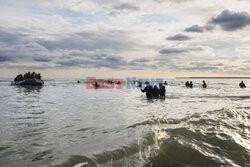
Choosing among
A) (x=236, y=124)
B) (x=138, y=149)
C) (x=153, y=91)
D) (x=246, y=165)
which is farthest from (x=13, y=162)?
(x=153, y=91)

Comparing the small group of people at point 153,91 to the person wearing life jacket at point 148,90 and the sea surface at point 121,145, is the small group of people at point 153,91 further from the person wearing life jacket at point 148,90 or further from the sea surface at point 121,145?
the sea surface at point 121,145

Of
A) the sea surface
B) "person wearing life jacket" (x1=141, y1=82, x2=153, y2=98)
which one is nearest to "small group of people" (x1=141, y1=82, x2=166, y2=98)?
"person wearing life jacket" (x1=141, y1=82, x2=153, y2=98)

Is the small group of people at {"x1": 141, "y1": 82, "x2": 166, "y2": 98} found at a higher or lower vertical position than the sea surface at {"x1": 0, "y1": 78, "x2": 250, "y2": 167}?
higher

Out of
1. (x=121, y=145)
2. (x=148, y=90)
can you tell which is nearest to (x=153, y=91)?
(x=148, y=90)

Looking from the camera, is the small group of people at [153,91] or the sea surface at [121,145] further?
the small group of people at [153,91]

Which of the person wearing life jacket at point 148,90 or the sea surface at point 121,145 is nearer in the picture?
the sea surface at point 121,145

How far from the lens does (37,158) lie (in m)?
4.17

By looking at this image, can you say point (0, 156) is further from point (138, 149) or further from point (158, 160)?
point (158, 160)

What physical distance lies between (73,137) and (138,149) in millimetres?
2412

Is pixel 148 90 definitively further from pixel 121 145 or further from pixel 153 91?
pixel 121 145

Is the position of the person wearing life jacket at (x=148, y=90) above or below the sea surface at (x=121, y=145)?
above

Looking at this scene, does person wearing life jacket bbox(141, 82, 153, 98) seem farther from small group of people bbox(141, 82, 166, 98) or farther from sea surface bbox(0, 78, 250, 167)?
sea surface bbox(0, 78, 250, 167)

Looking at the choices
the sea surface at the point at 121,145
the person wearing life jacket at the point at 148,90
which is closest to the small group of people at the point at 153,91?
the person wearing life jacket at the point at 148,90

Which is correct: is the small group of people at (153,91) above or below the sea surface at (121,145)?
above
